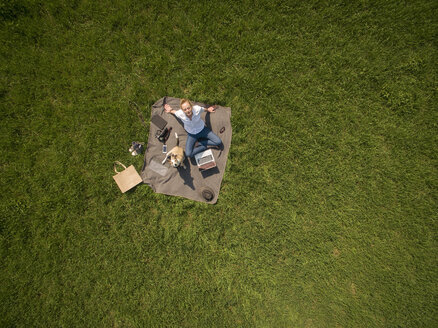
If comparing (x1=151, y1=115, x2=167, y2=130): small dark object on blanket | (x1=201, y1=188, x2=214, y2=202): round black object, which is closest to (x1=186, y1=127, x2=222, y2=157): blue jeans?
(x1=151, y1=115, x2=167, y2=130): small dark object on blanket

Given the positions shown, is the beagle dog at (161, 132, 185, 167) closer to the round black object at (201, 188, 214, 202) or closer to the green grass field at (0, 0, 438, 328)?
the round black object at (201, 188, 214, 202)

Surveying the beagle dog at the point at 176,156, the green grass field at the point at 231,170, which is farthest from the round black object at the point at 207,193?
the beagle dog at the point at 176,156

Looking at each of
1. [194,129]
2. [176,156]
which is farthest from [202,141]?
[176,156]

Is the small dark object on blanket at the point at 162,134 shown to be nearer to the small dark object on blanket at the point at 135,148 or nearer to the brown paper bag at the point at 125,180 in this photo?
the small dark object on blanket at the point at 135,148

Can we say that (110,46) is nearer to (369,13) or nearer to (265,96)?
(265,96)

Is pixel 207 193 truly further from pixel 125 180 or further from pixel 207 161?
pixel 125 180

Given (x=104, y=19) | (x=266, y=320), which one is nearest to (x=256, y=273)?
(x=266, y=320)
